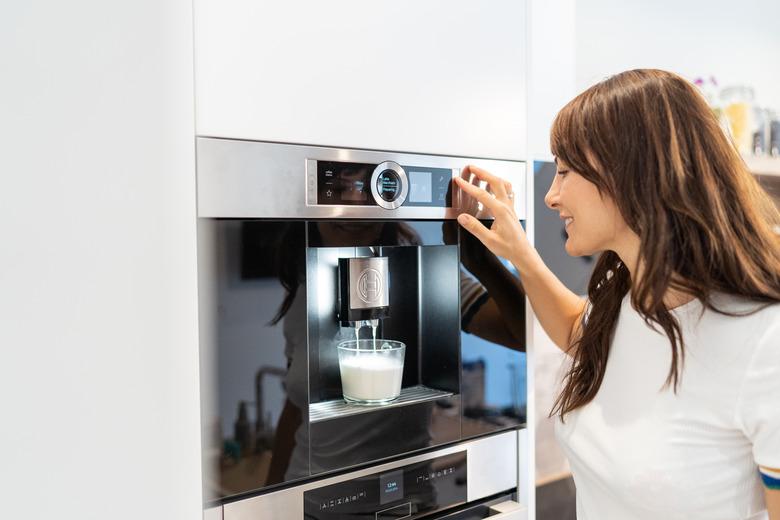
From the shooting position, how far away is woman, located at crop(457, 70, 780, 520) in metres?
0.88

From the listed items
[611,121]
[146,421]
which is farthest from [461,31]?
[146,421]

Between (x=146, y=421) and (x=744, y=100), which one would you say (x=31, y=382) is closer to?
(x=146, y=421)

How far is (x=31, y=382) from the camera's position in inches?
28.0

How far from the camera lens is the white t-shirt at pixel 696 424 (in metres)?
0.86

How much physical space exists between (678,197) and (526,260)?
274 mm

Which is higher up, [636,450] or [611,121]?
[611,121]

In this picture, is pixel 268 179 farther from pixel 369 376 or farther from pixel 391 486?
pixel 391 486

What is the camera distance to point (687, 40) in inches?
79.9

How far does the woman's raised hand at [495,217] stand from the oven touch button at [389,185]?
0.34 feet

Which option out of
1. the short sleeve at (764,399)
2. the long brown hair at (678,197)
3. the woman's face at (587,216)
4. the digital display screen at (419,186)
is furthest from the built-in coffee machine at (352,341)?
the short sleeve at (764,399)

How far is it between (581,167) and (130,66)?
23.4 inches

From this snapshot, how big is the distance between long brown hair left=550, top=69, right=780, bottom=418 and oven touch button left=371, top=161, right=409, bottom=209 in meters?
0.27

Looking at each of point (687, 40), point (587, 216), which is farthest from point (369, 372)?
point (687, 40)

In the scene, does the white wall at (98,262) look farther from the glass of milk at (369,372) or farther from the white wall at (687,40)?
the white wall at (687,40)
